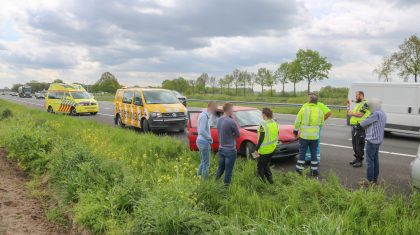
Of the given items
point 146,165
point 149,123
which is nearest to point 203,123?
point 146,165

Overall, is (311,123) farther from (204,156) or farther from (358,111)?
(204,156)

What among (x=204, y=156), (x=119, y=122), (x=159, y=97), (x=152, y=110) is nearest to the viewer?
A: (x=204, y=156)

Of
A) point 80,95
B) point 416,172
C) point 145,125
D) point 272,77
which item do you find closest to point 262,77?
point 272,77

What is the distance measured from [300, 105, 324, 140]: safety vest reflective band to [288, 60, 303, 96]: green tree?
43621 mm

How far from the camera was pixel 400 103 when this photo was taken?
38.7 ft

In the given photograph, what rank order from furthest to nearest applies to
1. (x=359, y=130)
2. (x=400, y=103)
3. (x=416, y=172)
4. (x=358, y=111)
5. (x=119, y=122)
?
(x=119, y=122)
(x=400, y=103)
(x=359, y=130)
(x=358, y=111)
(x=416, y=172)

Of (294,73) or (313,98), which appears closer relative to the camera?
(313,98)

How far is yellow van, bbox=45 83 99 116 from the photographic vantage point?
74.3ft

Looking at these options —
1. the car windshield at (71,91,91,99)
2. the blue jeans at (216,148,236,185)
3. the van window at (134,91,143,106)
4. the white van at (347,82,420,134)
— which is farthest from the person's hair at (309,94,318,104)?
the car windshield at (71,91,91,99)

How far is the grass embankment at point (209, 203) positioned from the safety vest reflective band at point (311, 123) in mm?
1040

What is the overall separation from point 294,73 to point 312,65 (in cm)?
267

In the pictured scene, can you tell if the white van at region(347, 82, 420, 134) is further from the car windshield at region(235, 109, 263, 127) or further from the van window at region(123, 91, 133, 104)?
the van window at region(123, 91, 133, 104)

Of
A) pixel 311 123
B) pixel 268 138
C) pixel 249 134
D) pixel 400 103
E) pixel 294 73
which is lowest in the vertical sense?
pixel 249 134

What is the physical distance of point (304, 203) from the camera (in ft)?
16.3
